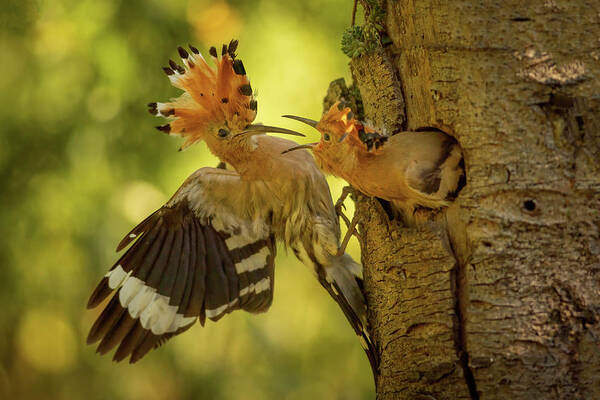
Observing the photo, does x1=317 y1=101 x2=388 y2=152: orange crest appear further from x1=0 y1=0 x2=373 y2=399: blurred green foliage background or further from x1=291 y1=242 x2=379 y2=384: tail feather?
x1=0 y1=0 x2=373 y2=399: blurred green foliage background

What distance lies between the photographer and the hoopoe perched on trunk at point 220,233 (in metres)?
2.38

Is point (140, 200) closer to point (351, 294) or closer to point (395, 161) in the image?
point (351, 294)

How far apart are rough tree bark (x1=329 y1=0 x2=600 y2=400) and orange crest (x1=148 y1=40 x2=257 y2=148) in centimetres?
81

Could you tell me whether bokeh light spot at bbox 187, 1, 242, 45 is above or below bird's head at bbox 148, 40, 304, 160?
above

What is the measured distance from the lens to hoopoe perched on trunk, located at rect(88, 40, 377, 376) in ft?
7.82

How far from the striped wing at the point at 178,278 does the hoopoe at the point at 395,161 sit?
25.4 inches

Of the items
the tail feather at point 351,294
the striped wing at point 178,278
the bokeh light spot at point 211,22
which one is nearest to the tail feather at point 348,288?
the tail feather at point 351,294

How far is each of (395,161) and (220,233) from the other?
0.91 m

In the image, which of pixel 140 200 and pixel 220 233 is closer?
pixel 220 233

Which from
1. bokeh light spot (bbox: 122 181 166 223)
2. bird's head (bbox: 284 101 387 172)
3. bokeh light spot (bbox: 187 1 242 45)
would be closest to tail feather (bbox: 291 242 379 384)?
bird's head (bbox: 284 101 387 172)

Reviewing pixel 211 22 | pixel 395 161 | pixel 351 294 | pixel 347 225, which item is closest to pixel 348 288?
pixel 351 294

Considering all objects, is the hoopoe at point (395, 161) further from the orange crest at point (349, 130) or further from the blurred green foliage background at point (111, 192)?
the blurred green foliage background at point (111, 192)

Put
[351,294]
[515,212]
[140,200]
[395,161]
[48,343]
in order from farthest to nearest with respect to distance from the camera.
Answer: [48,343] → [140,200] → [351,294] → [395,161] → [515,212]

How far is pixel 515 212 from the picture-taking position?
170 cm
